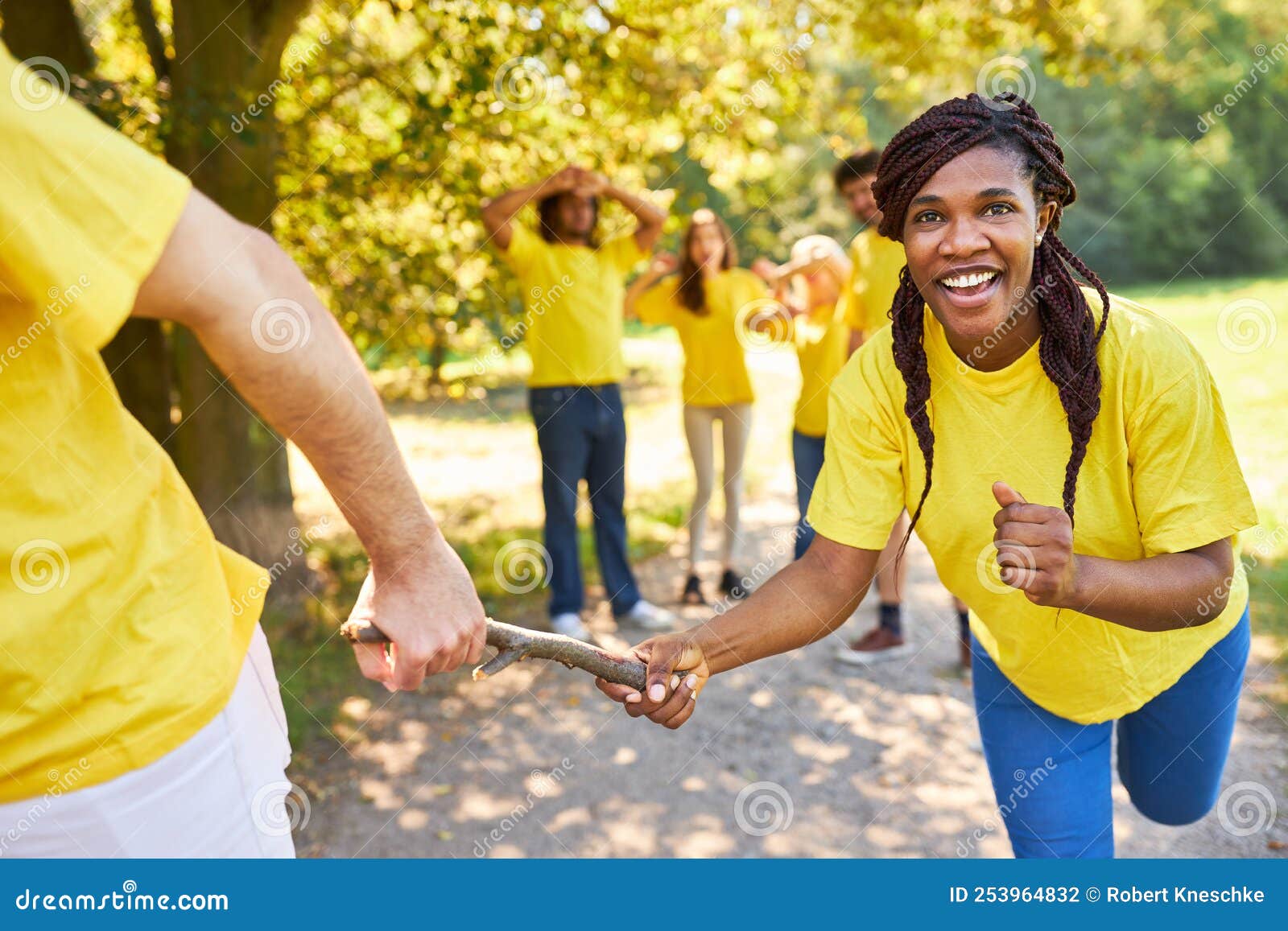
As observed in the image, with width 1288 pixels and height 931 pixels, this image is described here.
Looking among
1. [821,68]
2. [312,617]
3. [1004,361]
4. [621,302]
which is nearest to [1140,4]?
[821,68]

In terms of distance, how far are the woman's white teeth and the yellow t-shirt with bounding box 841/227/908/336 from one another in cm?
308

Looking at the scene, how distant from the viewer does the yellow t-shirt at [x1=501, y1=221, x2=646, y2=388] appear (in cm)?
577

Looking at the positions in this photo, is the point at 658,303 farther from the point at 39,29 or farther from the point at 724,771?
the point at 39,29

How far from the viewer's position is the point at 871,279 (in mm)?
5328

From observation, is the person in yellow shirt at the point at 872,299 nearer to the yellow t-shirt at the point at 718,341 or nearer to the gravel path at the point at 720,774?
the gravel path at the point at 720,774

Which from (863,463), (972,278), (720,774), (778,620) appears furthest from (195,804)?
(720,774)

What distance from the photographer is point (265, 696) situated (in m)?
1.76

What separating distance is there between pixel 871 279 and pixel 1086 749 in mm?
3354

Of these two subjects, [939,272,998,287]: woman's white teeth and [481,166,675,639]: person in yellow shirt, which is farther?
[481,166,675,639]: person in yellow shirt

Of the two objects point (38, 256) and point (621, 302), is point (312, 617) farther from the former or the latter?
point (38, 256)

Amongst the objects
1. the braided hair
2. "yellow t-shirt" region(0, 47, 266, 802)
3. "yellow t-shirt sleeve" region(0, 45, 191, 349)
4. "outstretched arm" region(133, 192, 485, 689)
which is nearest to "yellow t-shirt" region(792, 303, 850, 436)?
the braided hair

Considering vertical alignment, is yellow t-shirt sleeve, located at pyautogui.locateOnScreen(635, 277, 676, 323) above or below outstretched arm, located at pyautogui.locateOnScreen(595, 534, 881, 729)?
above

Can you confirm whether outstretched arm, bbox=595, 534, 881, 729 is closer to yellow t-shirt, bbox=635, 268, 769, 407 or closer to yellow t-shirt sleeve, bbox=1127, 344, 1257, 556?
yellow t-shirt sleeve, bbox=1127, 344, 1257, 556

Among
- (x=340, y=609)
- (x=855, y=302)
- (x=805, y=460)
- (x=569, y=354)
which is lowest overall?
(x=340, y=609)
